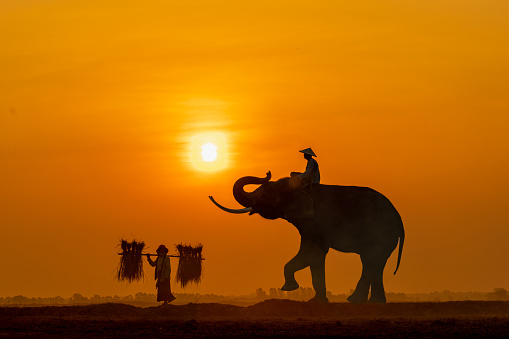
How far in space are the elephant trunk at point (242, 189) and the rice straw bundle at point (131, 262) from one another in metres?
3.90

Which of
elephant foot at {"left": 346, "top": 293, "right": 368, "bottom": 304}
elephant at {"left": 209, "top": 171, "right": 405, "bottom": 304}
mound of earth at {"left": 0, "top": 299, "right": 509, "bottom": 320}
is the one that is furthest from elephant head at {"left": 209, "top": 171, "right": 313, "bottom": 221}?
mound of earth at {"left": 0, "top": 299, "right": 509, "bottom": 320}

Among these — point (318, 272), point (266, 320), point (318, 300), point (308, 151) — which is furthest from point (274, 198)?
point (266, 320)

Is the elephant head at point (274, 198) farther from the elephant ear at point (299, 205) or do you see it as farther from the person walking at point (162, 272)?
the person walking at point (162, 272)

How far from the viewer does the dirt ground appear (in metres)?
28.1

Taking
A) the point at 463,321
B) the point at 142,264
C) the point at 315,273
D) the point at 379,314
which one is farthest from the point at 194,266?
the point at 463,321

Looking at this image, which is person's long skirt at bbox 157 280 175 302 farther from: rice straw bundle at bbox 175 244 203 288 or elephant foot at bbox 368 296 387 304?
elephant foot at bbox 368 296 387 304

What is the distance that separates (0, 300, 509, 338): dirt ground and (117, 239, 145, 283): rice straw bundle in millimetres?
3128

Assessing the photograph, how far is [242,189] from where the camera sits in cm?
3806

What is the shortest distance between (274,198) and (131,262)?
560cm

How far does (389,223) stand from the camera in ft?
123

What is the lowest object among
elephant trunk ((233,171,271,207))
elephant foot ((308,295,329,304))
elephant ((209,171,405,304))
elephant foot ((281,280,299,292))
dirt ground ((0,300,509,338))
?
dirt ground ((0,300,509,338))

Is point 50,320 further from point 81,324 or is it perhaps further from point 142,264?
point 142,264

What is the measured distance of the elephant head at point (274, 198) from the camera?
3688 centimetres

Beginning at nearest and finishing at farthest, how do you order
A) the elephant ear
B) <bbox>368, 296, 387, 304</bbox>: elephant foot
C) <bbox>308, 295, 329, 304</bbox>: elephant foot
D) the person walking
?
<bbox>308, 295, 329, 304</bbox>: elephant foot < the elephant ear < <bbox>368, 296, 387, 304</bbox>: elephant foot < the person walking
